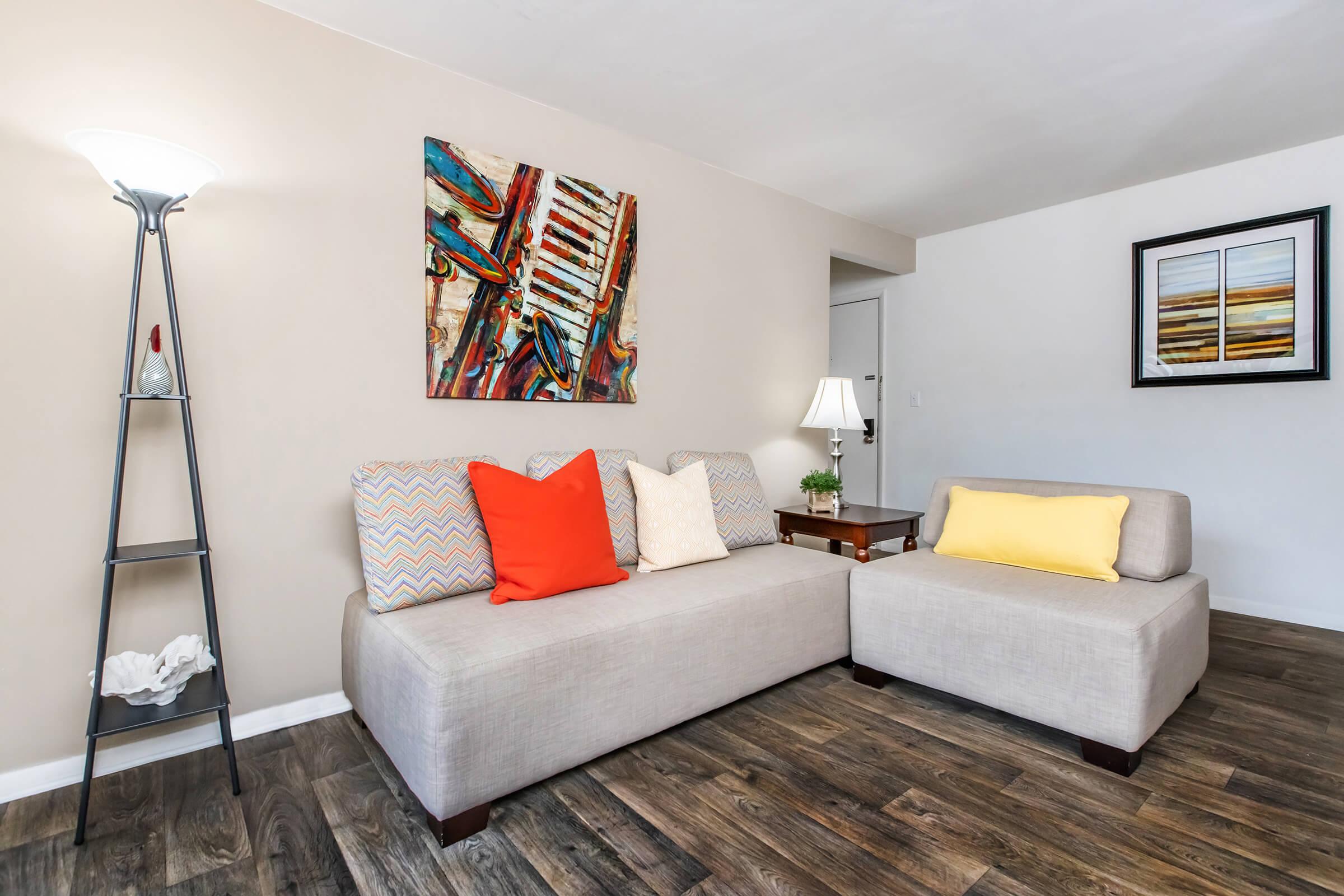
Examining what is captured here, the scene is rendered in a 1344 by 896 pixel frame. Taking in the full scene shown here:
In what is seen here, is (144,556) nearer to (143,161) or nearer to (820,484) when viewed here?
(143,161)

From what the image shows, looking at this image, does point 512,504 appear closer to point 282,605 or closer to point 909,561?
point 282,605

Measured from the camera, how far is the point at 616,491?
8.88 feet

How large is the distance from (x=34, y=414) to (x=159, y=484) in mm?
336

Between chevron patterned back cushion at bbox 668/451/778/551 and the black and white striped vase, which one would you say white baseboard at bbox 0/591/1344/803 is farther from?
chevron patterned back cushion at bbox 668/451/778/551

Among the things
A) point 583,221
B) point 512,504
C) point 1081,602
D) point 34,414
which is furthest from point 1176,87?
point 34,414

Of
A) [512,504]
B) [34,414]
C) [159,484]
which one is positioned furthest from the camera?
[512,504]

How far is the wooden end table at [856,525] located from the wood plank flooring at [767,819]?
901mm

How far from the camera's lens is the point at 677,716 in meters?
2.09

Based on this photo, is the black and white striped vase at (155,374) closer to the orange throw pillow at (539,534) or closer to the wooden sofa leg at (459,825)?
the orange throw pillow at (539,534)

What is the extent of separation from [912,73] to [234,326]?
2570mm

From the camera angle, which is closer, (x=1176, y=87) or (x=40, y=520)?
(x=40, y=520)

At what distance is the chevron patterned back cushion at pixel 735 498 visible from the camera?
2.98 meters

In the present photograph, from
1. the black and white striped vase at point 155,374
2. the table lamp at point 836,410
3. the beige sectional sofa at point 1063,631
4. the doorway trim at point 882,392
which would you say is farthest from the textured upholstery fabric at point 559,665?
the doorway trim at point 882,392

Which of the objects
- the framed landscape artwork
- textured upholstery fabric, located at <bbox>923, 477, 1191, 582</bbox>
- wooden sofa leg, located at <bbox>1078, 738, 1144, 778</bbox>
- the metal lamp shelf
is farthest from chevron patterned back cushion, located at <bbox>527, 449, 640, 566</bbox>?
the framed landscape artwork
